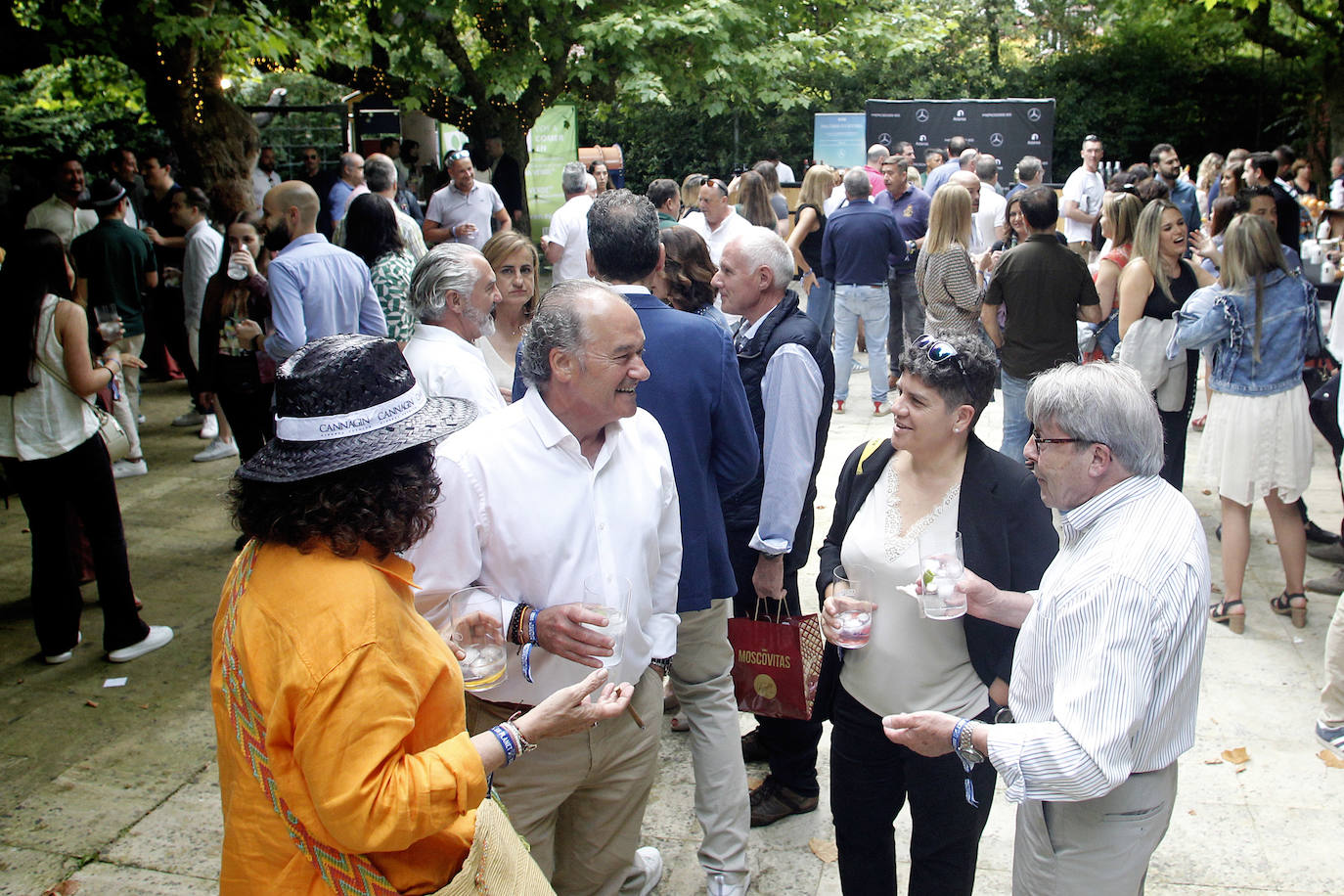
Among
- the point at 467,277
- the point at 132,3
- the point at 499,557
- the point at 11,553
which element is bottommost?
the point at 11,553

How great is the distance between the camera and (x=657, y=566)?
9.27 ft

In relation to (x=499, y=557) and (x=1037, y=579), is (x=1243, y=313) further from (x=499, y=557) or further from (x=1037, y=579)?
(x=499, y=557)

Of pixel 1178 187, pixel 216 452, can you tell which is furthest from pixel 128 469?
pixel 1178 187

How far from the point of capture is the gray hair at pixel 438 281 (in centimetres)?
404

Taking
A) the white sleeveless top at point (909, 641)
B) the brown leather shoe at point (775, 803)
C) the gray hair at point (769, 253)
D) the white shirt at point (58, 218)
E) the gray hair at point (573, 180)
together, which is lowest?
the brown leather shoe at point (775, 803)

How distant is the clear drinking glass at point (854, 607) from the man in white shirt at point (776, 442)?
855 millimetres

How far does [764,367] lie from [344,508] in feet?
7.47

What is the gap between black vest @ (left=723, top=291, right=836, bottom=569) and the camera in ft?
12.7

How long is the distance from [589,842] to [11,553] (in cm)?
556

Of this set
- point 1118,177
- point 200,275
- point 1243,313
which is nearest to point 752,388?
point 1243,313

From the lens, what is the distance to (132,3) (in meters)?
8.69

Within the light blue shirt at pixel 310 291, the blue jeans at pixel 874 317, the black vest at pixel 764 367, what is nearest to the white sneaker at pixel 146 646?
the light blue shirt at pixel 310 291

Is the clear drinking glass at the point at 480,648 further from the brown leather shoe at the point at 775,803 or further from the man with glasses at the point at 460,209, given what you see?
the man with glasses at the point at 460,209

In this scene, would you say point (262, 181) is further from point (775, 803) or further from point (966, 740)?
point (966, 740)
